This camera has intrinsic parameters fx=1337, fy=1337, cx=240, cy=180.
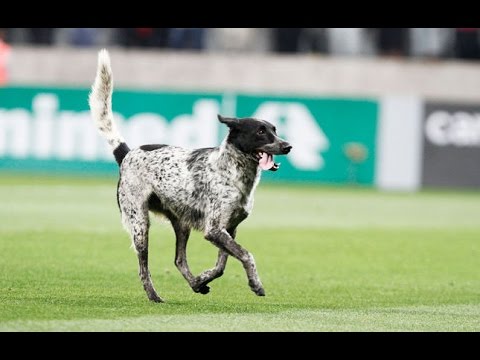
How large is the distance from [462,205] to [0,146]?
11627 millimetres

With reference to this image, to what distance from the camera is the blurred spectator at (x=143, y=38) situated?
37500 mm

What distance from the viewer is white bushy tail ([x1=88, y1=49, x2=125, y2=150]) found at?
42.3ft

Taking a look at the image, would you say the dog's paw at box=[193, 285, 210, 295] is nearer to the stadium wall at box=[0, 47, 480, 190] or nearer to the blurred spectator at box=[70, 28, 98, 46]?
the stadium wall at box=[0, 47, 480, 190]

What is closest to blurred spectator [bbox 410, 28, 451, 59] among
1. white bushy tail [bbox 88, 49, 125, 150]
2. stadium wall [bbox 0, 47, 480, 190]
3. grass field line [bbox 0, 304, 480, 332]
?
stadium wall [bbox 0, 47, 480, 190]

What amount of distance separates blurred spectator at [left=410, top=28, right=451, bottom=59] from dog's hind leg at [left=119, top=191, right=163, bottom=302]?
2614 cm

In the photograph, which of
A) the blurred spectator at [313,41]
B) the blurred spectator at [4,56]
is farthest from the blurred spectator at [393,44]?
the blurred spectator at [4,56]

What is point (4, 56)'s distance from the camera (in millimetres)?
36531

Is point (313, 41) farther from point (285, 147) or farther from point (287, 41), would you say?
point (285, 147)

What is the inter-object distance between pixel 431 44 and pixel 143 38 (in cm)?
811

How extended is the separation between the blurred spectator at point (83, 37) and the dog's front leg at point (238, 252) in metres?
26.0
